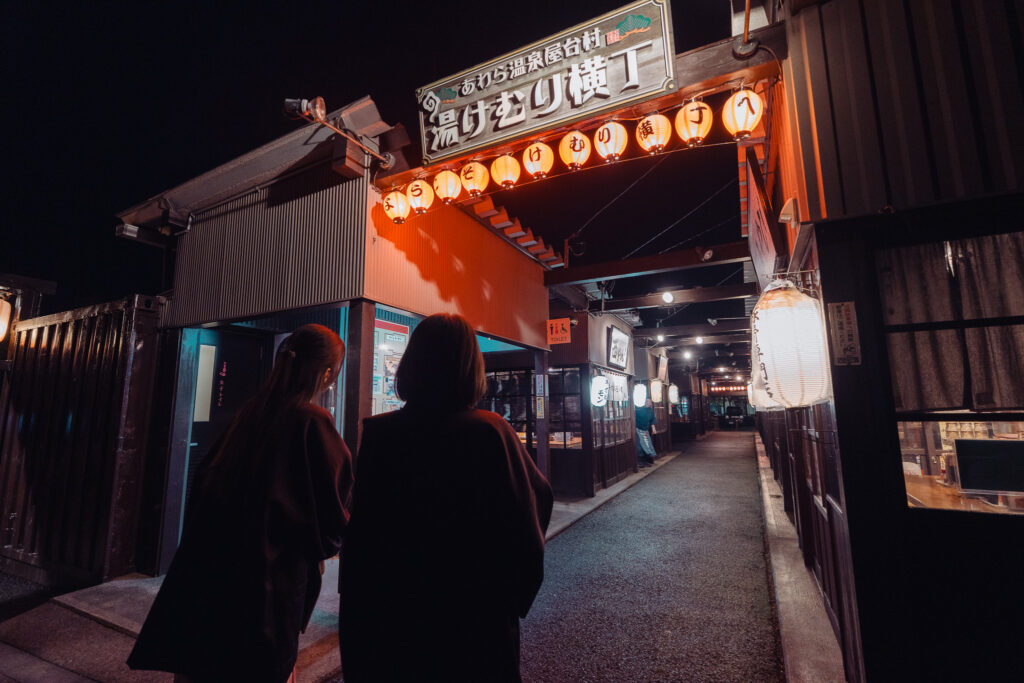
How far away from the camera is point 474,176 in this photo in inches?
210

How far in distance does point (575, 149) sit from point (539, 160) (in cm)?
44

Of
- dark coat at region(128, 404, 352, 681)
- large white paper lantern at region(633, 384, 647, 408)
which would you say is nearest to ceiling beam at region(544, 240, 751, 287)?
dark coat at region(128, 404, 352, 681)

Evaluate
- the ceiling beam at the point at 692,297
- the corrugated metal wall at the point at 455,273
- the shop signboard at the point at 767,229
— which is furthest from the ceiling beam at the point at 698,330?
the shop signboard at the point at 767,229

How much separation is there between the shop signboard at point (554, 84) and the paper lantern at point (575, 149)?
0.34m

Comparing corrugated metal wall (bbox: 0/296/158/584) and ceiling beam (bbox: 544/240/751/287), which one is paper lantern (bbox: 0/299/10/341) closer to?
corrugated metal wall (bbox: 0/296/158/584)

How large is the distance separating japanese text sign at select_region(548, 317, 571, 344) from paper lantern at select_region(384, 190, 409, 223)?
533 cm

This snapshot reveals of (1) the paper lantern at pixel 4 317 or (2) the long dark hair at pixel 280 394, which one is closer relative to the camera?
(2) the long dark hair at pixel 280 394

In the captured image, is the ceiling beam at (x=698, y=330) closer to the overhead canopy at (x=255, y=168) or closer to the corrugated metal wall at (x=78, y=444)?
the overhead canopy at (x=255, y=168)

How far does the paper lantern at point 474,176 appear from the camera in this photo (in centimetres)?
534

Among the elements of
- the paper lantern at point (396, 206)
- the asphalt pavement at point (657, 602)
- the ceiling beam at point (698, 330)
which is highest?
the ceiling beam at point (698, 330)

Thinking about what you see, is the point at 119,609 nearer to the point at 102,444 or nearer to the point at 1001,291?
the point at 102,444

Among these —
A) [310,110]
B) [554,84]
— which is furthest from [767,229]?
[310,110]

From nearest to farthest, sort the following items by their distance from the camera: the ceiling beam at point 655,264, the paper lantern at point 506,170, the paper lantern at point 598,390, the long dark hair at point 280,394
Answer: the long dark hair at point 280,394 < the paper lantern at point 506,170 < the ceiling beam at point 655,264 < the paper lantern at point 598,390

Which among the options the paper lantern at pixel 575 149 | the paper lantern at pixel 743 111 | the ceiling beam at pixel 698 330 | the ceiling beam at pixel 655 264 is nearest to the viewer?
the paper lantern at pixel 743 111
